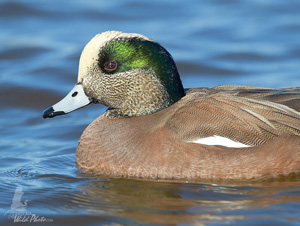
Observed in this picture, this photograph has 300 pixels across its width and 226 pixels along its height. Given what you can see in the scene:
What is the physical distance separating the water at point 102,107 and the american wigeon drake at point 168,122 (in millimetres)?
154

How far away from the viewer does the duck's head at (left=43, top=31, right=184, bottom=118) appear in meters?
5.96

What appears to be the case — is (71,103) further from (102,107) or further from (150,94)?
(102,107)

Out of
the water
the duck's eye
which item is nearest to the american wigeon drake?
the duck's eye

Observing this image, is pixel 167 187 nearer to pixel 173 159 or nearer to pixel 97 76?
pixel 173 159

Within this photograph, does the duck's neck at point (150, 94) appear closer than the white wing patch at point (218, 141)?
No

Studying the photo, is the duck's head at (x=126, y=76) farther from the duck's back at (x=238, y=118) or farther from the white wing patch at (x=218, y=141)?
the white wing patch at (x=218, y=141)

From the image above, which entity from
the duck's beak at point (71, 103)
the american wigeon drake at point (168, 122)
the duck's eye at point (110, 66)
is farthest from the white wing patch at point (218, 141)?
the duck's beak at point (71, 103)

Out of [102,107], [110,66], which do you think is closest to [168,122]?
[110,66]

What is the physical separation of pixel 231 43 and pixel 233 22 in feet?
2.64

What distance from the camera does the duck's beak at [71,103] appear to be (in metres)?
6.12

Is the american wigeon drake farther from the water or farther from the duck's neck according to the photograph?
the water

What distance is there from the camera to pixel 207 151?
5.55 meters

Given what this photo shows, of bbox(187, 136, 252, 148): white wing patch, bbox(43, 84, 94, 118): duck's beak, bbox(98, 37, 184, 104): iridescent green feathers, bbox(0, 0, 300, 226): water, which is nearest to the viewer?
bbox(0, 0, 300, 226): water

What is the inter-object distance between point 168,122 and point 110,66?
85 cm
